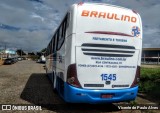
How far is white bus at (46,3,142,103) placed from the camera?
7.09 m

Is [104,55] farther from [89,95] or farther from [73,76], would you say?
[89,95]

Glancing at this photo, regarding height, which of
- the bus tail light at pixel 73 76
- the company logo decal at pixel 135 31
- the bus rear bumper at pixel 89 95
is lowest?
the bus rear bumper at pixel 89 95

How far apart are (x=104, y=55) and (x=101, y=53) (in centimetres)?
13

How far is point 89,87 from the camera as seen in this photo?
7.20 meters

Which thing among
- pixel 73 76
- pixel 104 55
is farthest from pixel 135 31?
pixel 73 76

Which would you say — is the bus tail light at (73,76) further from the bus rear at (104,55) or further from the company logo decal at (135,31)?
the company logo decal at (135,31)

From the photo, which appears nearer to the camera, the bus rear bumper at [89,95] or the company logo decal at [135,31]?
the bus rear bumper at [89,95]

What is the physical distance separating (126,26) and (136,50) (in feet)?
3.06

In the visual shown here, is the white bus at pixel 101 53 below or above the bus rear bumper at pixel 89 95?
above

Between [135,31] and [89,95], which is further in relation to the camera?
[135,31]

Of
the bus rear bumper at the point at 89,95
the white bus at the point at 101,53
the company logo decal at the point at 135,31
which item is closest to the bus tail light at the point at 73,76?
the white bus at the point at 101,53

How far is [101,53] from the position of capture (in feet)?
24.1

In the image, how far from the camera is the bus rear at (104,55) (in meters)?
7.11

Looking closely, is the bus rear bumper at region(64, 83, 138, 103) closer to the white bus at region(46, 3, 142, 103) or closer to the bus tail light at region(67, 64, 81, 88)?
the white bus at region(46, 3, 142, 103)
